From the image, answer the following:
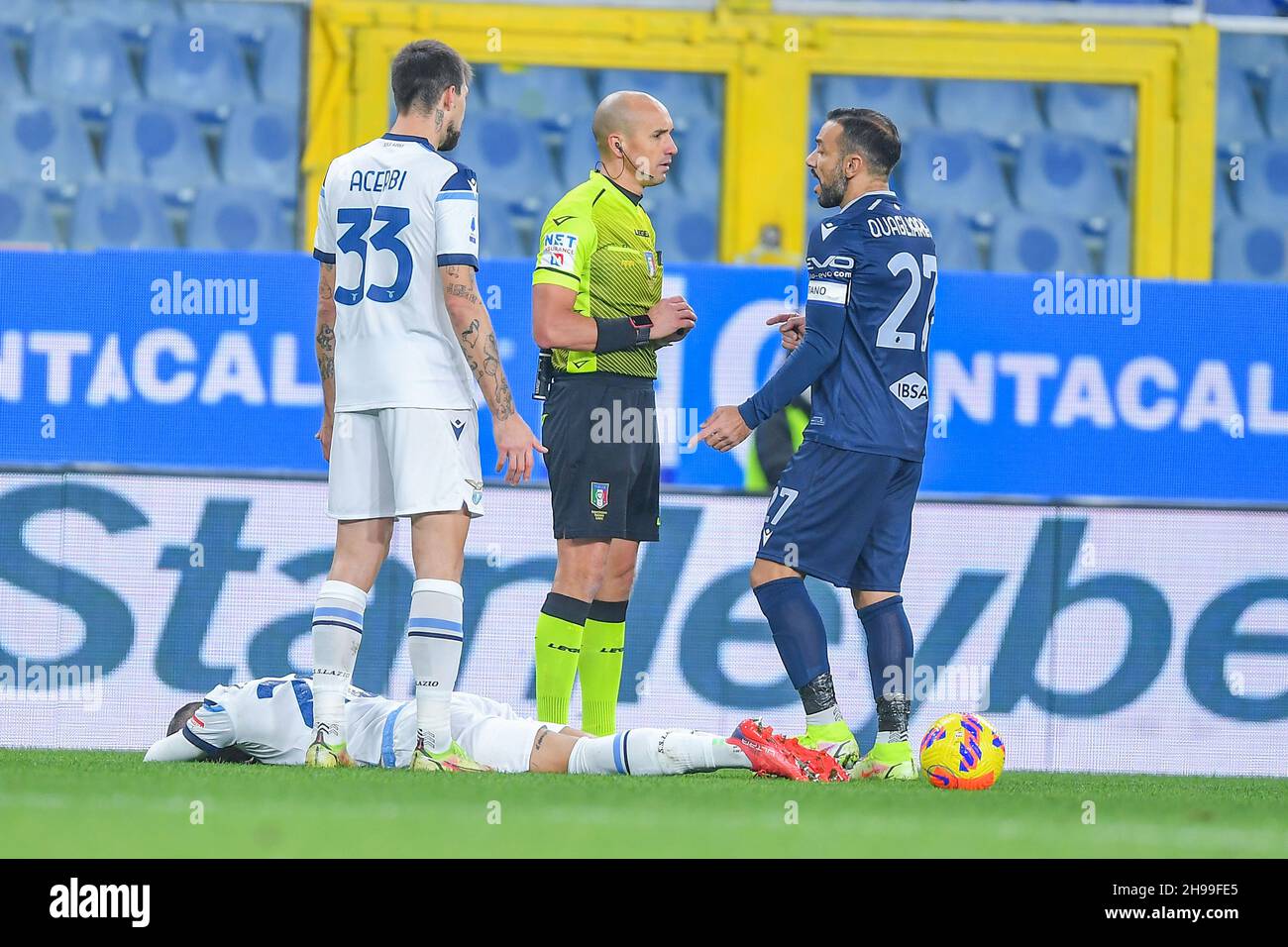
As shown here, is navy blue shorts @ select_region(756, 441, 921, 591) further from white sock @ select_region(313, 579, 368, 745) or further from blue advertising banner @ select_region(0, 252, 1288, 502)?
blue advertising banner @ select_region(0, 252, 1288, 502)

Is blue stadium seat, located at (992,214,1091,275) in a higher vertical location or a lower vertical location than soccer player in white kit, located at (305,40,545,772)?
higher

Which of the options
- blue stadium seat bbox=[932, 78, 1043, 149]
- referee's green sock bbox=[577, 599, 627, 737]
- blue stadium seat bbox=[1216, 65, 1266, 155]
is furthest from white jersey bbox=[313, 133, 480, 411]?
blue stadium seat bbox=[1216, 65, 1266, 155]

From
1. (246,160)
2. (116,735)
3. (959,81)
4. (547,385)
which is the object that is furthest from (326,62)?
(547,385)

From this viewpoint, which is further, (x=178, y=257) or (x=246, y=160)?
(x=246, y=160)

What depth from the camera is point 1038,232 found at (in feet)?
36.4

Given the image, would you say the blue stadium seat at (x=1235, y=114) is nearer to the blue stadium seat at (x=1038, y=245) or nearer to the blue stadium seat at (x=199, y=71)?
the blue stadium seat at (x=1038, y=245)

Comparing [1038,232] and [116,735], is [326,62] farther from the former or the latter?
[116,735]

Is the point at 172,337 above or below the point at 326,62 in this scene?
below

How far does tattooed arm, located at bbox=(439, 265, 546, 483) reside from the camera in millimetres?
4766

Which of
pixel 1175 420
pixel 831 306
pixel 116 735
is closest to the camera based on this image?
pixel 831 306

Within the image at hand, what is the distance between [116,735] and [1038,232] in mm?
6537

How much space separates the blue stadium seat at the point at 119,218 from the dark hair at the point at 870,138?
636cm

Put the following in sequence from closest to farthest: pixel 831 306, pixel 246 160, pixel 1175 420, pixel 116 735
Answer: pixel 831 306 < pixel 116 735 < pixel 1175 420 < pixel 246 160

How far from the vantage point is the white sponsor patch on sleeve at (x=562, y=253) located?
535 cm
